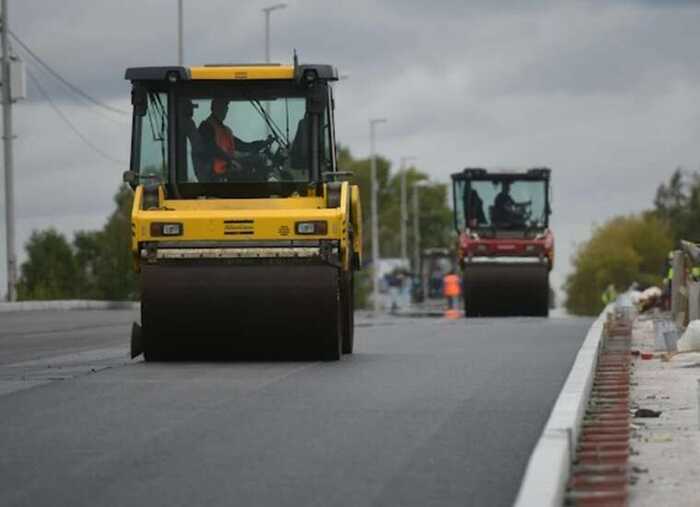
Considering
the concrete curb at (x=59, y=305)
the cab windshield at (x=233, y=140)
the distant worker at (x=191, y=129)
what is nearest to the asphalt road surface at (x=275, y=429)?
the cab windshield at (x=233, y=140)

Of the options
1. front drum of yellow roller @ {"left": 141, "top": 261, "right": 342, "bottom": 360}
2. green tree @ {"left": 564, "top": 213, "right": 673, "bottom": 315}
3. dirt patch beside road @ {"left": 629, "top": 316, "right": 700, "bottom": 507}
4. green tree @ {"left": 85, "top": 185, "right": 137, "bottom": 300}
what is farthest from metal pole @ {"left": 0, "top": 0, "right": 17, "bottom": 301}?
green tree @ {"left": 564, "top": 213, "right": 673, "bottom": 315}

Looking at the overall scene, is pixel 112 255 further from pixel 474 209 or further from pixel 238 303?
pixel 238 303

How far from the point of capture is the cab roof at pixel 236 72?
20.1m

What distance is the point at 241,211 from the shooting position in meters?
19.1

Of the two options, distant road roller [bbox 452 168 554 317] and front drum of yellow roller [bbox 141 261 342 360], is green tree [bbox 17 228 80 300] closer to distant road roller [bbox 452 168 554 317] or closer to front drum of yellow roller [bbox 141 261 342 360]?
distant road roller [bbox 452 168 554 317]

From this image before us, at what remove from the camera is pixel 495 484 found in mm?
9539

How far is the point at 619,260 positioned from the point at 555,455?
186 m

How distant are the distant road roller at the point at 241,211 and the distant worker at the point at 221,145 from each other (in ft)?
0.03

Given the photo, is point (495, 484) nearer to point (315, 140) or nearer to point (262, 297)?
point (262, 297)

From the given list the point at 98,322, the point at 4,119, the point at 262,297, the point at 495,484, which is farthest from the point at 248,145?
the point at 4,119

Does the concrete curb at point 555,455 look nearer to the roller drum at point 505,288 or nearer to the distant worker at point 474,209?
the roller drum at point 505,288

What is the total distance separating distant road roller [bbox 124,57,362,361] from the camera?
1897cm

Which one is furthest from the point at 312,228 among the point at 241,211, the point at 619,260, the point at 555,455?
the point at 619,260

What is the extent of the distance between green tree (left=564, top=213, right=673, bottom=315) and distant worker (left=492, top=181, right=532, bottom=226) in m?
143
